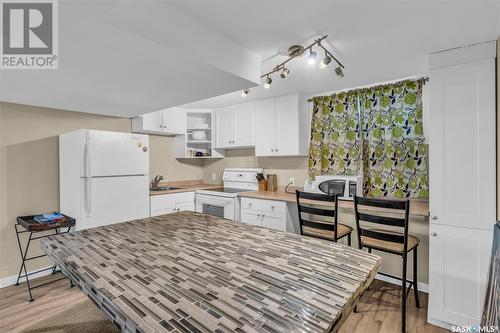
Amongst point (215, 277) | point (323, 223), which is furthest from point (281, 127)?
point (215, 277)

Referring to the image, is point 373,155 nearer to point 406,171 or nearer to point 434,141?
point 406,171

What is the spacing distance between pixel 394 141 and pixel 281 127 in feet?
4.70

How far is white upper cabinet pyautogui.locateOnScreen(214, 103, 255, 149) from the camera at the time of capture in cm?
386

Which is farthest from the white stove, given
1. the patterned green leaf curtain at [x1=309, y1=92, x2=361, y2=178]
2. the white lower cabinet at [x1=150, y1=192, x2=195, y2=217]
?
the patterned green leaf curtain at [x1=309, y1=92, x2=361, y2=178]

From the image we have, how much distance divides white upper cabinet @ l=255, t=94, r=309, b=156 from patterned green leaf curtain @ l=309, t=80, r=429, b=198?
0.18m

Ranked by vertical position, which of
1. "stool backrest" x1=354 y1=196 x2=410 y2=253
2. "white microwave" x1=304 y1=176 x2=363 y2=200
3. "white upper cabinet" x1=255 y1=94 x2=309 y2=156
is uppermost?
"white upper cabinet" x1=255 y1=94 x2=309 y2=156

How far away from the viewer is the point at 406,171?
8.91 feet

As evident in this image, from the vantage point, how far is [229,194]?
360cm

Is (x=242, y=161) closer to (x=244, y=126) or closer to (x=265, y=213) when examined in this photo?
(x=244, y=126)

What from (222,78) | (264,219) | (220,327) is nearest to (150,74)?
(222,78)

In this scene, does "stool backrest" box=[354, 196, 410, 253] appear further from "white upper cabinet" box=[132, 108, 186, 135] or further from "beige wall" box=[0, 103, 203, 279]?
"beige wall" box=[0, 103, 203, 279]

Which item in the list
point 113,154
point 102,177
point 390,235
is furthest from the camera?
point 113,154

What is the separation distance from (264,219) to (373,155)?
1.59m

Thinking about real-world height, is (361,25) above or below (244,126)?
above
